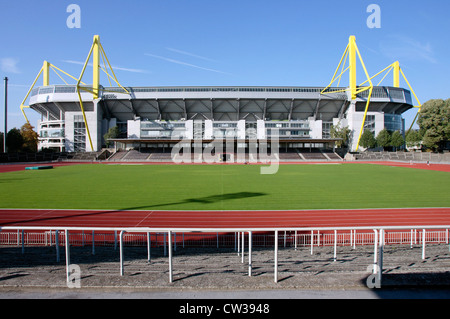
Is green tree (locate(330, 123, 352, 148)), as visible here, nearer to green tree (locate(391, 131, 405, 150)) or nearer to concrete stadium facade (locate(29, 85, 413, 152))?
concrete stadium facade (locate(29, 85, 413, 152))

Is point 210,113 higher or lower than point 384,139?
higher

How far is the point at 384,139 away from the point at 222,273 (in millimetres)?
75557

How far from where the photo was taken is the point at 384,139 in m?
67.9

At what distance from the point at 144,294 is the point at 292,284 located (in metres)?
2.16

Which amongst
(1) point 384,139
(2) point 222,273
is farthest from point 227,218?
(1) point 384,139

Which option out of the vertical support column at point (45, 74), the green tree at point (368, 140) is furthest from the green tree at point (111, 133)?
the green tree at point (368, 140)

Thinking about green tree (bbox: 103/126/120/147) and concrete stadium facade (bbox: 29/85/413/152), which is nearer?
concrete stadium facade (bbox: 29/85/413/152)

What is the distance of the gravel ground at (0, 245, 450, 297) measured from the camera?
396cm

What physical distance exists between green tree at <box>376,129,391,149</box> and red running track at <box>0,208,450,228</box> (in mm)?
63997

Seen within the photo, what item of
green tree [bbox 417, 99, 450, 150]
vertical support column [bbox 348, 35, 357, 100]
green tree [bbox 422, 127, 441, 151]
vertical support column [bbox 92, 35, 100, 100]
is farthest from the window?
green tree [bbox 417, 99, 450, 150]

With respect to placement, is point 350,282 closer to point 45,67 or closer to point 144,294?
point 144,294

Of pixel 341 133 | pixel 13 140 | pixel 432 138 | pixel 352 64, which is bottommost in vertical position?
pixel 13 140

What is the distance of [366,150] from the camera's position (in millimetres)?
71625

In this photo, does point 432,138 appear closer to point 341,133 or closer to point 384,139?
point 384,139
